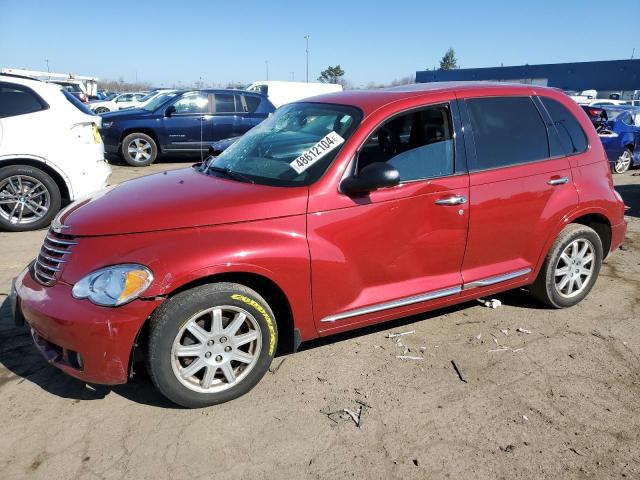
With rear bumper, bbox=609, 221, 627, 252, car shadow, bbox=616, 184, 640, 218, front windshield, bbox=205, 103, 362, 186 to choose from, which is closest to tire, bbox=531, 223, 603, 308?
rear bumper, bbox=609, 221, 627, 252

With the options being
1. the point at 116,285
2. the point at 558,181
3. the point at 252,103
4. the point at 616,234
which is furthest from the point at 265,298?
the point at 252,103

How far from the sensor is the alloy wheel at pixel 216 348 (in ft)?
9.25

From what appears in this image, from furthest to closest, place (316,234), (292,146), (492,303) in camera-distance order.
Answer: (492,303) → (292,146) → (316,234)

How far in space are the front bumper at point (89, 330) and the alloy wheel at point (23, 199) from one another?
4.07 meters

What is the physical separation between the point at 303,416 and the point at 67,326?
135 centimetres

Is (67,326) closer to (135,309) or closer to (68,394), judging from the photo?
(135,309)

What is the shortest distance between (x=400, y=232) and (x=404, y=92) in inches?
41.9

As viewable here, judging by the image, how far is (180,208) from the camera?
2939mm

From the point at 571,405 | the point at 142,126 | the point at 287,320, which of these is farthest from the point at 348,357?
the point at 142,126

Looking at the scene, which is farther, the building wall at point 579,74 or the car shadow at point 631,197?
the building wall at point 579,74

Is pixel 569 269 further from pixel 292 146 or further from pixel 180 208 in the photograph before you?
pixel 180 208

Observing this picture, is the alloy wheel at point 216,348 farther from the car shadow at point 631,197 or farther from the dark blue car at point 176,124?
the dark blue car at point 176,124

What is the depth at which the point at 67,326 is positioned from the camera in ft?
8.73

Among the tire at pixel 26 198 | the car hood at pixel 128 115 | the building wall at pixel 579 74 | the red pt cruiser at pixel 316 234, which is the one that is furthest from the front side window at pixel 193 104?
the building wall at pixel 579 74
